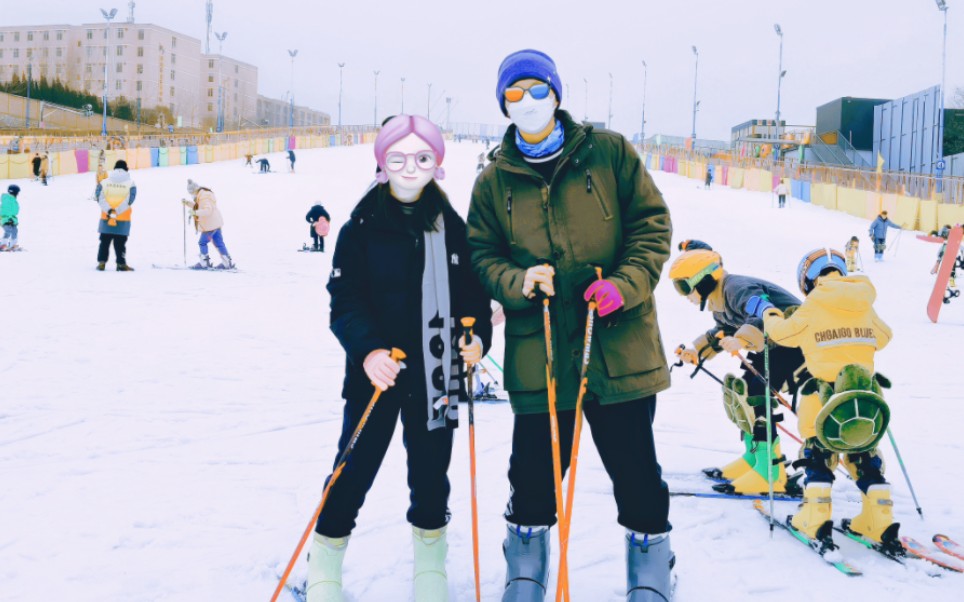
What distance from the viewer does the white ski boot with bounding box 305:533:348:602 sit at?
2779 millimetres

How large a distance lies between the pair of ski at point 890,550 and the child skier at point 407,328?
1.68 metres

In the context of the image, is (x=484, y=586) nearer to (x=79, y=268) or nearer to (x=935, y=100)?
(x=79, y=268)

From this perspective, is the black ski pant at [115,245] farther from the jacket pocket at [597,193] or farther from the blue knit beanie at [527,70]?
the jacket pocket at [597,193]

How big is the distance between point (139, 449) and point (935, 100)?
43689 mm

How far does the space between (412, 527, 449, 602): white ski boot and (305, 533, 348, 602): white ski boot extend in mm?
268

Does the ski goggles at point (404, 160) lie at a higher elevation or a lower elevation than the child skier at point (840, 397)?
higher

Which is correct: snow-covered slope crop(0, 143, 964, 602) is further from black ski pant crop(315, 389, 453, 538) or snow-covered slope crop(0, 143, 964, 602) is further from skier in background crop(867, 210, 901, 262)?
skier in background crop(867, 210, 901, 262)

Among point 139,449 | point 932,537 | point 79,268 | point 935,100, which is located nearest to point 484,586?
point 932,537

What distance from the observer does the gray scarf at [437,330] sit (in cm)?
276

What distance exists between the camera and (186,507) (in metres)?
3.82

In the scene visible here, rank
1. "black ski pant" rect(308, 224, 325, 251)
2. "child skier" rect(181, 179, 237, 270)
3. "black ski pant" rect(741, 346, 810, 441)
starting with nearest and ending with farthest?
"black ski pant" rect(741, 346, 810, 441)
"child skier" rect(181, 179, 237, 270)
"black ski pant" rect(308, 224, 325, 251)

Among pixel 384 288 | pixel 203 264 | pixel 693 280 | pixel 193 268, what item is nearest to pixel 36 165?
pixel 203 264

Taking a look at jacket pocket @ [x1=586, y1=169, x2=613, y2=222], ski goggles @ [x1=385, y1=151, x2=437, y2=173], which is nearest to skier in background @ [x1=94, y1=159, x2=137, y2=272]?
ski goggles @ [x1=385, y1=151, x2=437, y2=173]

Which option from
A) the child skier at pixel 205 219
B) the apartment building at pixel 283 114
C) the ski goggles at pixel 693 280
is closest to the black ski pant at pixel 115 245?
the child skier at pixel 205 219
